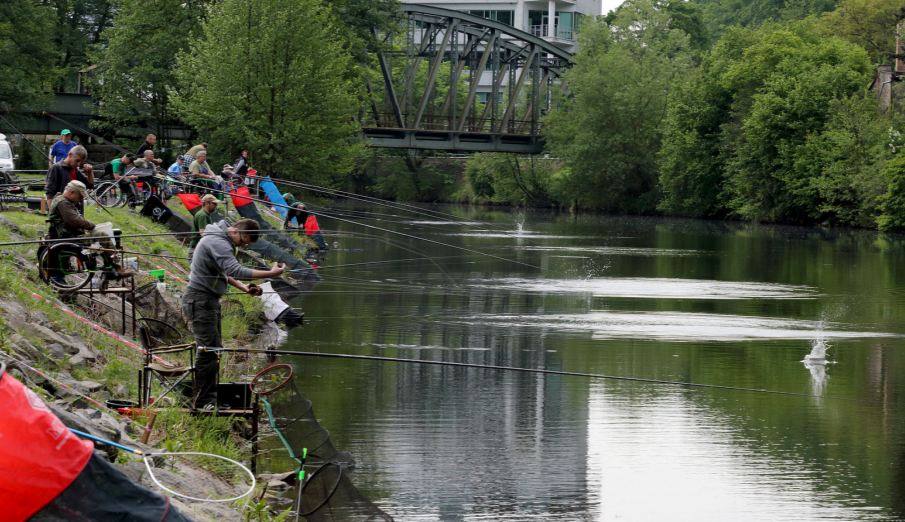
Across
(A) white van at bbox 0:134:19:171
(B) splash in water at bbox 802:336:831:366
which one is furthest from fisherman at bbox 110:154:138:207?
(B) splash in water at bbox 802:336:831:366

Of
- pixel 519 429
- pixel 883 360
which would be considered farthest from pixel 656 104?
pixel 519 429

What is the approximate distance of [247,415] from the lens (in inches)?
387

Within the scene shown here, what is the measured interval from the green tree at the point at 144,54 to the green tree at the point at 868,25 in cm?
4572

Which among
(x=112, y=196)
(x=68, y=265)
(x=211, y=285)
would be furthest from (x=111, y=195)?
(x=211, y=285)

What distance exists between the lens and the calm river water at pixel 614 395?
926cm

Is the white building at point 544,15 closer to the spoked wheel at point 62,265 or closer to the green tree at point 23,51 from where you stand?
the green tree at point 23,51

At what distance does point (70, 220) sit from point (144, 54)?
3822 cm

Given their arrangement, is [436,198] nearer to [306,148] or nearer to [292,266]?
[306,148]

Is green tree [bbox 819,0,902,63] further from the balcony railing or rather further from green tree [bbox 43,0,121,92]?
green tree [bbox 43,0,121,92]

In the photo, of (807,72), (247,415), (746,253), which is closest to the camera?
(247,415)

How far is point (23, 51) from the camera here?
49.0 meters

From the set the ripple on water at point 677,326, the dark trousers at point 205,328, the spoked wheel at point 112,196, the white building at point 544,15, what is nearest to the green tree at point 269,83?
the spoked wheel at point 112,196

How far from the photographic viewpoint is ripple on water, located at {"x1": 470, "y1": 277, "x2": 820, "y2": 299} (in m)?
25.0

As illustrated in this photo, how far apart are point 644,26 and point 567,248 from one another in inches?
1770
